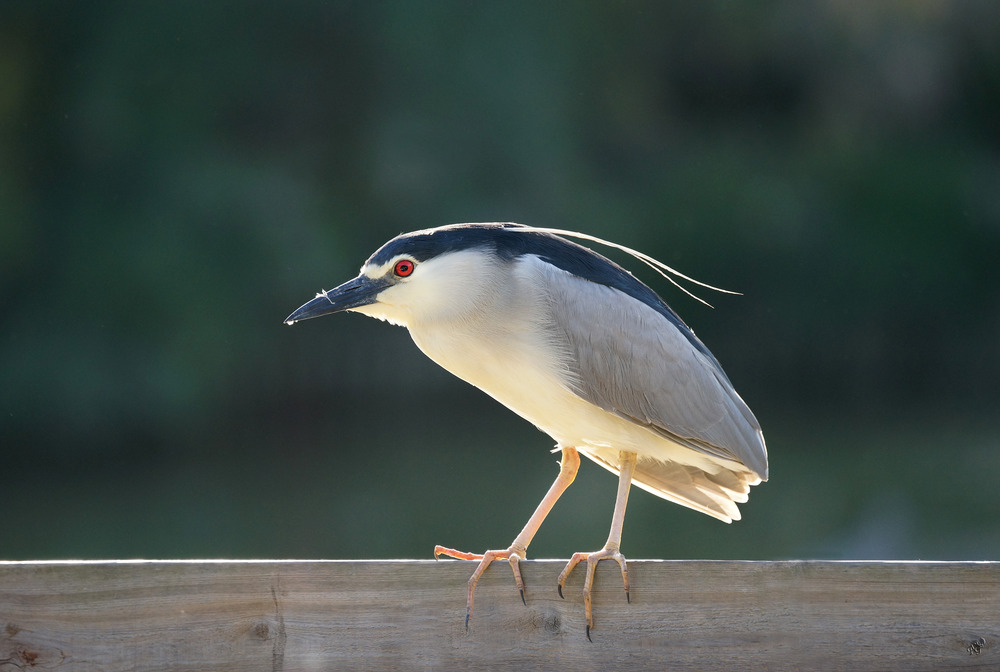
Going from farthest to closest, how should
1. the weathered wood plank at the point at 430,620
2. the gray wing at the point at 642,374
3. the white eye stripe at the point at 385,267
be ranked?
the gray wing at the point at 642,374 → the white eye stripe at the point at 385,267 → the weathered wood plank at the point at 430,620

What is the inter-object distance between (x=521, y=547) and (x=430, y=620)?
0.44 metres

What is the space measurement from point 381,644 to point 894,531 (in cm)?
633

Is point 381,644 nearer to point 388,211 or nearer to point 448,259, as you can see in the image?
point 448,259

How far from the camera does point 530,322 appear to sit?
2.29 m

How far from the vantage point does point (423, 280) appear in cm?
224

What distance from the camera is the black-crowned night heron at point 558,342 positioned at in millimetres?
2244

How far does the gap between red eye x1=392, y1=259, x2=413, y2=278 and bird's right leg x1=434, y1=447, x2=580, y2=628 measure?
60 cm

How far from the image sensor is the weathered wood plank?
164 cm

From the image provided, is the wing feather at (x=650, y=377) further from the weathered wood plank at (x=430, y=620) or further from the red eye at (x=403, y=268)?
the weathered wood plank at (x=430, y=620)

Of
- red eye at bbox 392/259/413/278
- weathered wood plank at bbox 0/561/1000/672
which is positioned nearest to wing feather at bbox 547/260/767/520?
red eye at bbox 392/259/413/278

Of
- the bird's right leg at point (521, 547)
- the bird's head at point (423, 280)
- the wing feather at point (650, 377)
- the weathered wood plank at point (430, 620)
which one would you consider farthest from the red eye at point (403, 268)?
the weathered wood plank at point (430, 620)

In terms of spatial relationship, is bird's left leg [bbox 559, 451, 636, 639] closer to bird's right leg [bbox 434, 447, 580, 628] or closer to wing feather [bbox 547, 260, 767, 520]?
bird's right leg [bbox 434, 447, 580, 628]

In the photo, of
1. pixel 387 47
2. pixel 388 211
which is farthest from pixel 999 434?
pixel 387 47

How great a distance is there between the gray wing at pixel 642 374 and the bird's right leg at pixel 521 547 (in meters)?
0.26
